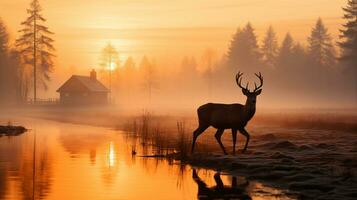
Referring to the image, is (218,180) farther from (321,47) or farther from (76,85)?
(321,47)

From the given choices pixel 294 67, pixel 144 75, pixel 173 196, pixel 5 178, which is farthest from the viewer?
pixel 144 75

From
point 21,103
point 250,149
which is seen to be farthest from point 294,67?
point 250,149

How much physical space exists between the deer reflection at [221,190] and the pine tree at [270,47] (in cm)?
8368

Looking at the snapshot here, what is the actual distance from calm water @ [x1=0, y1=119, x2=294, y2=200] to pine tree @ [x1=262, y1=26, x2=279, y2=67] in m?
77.6

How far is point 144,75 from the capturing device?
135500mm

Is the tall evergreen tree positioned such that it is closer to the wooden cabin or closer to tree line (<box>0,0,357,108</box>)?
tree line (<box>0,0,357,108</box>)

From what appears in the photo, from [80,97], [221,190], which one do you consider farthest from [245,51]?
[221,190]

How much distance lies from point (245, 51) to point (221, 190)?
8155 cm

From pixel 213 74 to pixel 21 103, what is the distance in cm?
5198

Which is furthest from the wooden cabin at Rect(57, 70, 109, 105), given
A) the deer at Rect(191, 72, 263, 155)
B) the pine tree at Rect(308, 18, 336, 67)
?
the deer at Rect(191, 72, 263, 155)

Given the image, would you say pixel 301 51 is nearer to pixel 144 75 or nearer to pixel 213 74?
pixel 213 74

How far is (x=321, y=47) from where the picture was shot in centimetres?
8825

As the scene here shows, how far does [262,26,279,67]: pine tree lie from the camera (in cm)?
9825

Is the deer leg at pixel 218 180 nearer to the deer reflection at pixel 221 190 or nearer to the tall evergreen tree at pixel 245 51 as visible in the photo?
the deer reflection at pixel 221 190
